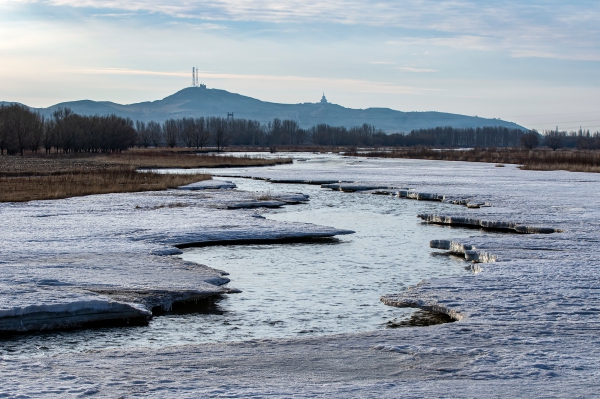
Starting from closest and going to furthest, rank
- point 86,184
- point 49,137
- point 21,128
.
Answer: point 86,184
point 21,128
point 49,137

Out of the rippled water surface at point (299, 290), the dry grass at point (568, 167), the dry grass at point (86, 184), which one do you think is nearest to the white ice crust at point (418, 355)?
the rippled water surface at point (299, 290)

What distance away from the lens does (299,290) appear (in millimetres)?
12672

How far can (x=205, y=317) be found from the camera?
1084cm

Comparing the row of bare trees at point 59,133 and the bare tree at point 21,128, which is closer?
the bare tree at point 21,128

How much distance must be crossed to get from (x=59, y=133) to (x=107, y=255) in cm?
8447

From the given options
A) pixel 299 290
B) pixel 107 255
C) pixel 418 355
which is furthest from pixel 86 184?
pixel 418 355

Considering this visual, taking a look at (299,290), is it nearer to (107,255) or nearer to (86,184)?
(107,255)

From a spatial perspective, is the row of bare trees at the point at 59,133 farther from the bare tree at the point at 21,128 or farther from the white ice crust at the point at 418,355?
the white ice crust at the point at 418,355

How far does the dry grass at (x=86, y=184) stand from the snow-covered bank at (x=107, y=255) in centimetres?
328

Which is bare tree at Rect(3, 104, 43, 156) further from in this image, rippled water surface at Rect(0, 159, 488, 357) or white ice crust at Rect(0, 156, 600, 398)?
white ice crust at Rect(0, 156, 600, 398)

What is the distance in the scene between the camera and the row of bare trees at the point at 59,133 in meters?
83.5

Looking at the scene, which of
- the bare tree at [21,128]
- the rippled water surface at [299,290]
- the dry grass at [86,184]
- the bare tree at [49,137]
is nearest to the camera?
the rippled water surface at [299,290]

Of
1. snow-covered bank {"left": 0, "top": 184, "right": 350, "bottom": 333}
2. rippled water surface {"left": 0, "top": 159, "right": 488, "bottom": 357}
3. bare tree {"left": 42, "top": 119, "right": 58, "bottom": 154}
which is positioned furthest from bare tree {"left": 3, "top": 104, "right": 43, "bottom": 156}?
rippled water surface {"left": 0, "top": 159, "right": 488, "bottom": 357}

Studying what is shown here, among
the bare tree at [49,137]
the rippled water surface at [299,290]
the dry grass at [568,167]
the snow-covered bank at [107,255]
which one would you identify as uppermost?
the bare tree at [49,137]
